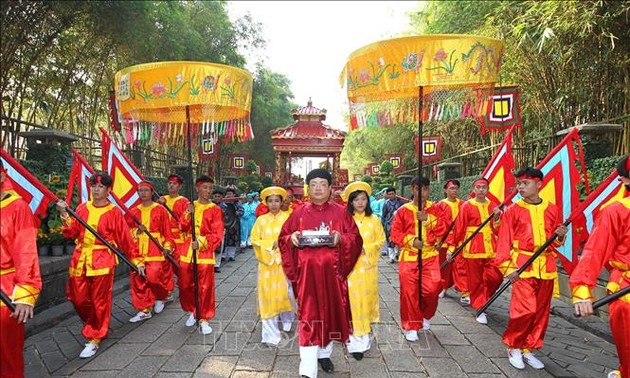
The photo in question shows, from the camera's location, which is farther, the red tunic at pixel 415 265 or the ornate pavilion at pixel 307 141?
the ornate pavilion at pixel 307 141

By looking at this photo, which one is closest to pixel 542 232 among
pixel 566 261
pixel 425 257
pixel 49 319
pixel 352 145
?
pixel 566 261

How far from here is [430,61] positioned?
153 inches

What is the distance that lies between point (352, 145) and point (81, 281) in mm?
28622

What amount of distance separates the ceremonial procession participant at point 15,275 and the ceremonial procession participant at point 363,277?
8.01 ft

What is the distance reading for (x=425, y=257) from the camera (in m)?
4.55

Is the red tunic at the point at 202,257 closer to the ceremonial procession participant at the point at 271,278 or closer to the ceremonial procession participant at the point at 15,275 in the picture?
the ceremonial procession participant at the point at 271,278

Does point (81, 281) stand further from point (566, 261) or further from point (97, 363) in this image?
point (566, 261)

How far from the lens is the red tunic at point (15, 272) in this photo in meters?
2.33

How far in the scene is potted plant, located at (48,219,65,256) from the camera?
543 centimetres

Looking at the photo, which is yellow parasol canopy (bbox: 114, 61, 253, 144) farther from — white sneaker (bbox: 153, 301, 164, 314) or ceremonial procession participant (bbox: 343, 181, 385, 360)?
white sneaker (bbox: 153, 301, 164, 314)

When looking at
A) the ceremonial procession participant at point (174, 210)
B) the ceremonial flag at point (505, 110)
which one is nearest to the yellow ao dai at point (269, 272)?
the ceremonial procession participant at point (174, 210)

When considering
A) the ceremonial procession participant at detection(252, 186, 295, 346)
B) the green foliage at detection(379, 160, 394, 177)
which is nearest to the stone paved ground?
the ceremonial procession participant at detection(252, 186, 295, 346)

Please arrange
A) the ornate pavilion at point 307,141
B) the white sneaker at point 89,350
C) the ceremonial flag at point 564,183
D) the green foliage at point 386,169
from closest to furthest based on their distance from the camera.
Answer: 1. the white sneaker at point 89,350
2. the ceremonial flag at point 564,183
3. the green foliage at point 386,169
4. the ornate pavilion at point 307,141

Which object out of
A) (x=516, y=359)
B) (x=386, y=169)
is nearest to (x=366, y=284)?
(x=516, y=359)
